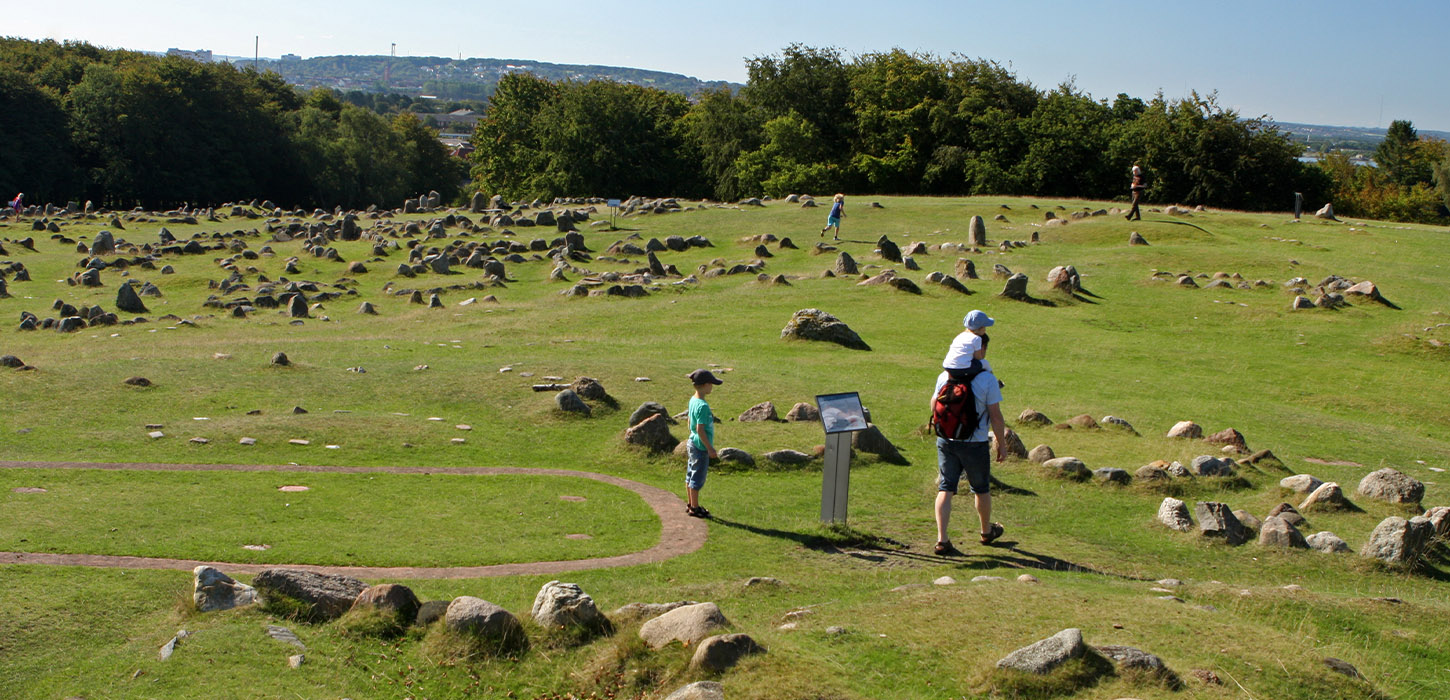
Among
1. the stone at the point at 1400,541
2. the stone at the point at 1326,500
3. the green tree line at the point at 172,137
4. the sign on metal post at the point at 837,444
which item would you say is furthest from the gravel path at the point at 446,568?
the green tree line at the point at 172,137

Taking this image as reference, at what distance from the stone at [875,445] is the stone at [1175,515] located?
3.89 meters

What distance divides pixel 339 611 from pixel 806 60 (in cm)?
7688

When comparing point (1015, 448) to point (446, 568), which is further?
point (1015, 448)

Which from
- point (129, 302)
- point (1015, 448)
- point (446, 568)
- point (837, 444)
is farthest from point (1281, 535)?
point (129, 302)

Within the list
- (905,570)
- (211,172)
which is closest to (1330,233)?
(905,570)

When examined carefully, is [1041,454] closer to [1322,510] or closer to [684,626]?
[1322,510]

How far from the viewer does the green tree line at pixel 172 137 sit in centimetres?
7700

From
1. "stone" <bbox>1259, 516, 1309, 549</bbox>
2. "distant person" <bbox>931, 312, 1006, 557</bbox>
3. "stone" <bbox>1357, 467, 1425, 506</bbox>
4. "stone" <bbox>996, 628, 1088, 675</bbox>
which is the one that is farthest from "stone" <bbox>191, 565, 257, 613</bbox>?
"stone" <bbox>1357, 467, 1425, 506</bbox>

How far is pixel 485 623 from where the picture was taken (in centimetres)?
820

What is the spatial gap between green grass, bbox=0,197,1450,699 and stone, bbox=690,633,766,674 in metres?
0.14

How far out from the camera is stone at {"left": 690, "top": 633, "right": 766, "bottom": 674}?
754cm

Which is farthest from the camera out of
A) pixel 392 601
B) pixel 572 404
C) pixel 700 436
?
pixel 572 404

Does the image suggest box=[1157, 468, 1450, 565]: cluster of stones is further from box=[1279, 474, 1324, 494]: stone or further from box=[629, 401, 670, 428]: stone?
box=[629, 401, 670, 428]: stone

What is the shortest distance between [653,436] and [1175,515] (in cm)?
731
